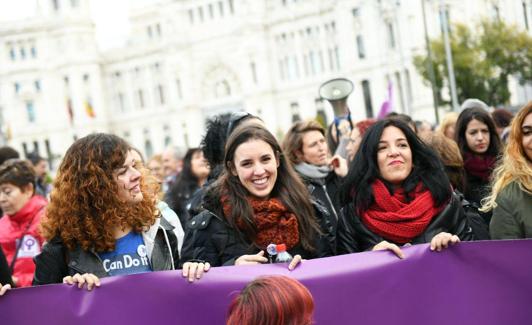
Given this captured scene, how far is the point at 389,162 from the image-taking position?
3.94m

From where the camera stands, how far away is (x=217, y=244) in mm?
3824

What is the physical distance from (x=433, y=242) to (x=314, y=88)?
54.5 metres

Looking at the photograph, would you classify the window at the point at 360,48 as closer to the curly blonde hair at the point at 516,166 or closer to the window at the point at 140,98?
the window at the point at 140,98

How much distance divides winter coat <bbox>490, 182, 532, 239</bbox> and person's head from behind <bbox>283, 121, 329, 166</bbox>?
7.66 ft

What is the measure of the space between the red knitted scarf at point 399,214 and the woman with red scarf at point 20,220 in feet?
8.26

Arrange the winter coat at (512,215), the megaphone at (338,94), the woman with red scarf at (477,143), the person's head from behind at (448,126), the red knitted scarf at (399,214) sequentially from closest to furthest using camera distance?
1. the winter coat at (512,215)
2. the red knitted scarf at (399,214)
3. the woman with red scarf at (477,143)
4. the person's head from behind at (448,126)
5. the megaphone at (338,94)

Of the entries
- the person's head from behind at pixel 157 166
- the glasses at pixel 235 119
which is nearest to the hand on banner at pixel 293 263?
the glasses at pixel 235 119

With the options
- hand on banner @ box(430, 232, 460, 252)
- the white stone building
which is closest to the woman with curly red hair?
hand on banner @ box(430, 232, 460, 252)

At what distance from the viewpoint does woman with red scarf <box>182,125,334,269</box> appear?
3773 mm

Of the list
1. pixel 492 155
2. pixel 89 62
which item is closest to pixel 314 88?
pixel 89 62

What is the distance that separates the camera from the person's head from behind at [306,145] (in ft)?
19.5

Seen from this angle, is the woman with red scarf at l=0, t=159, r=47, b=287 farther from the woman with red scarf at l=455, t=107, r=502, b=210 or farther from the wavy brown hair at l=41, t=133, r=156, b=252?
the woman with red scarf at l=455, t=107, r=502, b=210

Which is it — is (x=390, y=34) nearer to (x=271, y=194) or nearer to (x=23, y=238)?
(x=23, y=238)

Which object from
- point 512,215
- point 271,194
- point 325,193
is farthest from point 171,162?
point 512,215
